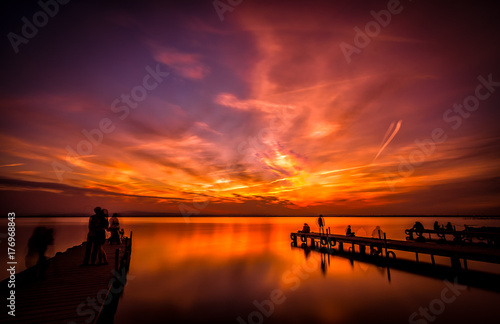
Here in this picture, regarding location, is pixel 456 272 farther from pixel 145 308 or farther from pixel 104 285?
pixel 104 285

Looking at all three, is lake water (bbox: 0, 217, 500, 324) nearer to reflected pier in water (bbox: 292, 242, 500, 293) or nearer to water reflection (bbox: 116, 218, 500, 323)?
water reflection (bbox: 116, 218, 500, 323)

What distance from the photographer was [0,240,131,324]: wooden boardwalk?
6555 mm

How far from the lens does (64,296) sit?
26.5ft

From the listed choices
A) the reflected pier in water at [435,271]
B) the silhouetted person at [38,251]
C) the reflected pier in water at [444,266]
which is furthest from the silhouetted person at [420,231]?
the silhouetted person at [38,251]

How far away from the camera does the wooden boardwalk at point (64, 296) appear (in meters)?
6.55

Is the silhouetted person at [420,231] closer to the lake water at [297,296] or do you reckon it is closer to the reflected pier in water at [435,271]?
the reflected pier in water at [435,271]

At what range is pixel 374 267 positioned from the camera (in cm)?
2059

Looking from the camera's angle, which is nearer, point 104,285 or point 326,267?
point 104,285

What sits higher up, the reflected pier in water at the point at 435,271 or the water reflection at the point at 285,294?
the water reflection at the point at 285,294

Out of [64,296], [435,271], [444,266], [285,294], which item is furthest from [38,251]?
[444,266]

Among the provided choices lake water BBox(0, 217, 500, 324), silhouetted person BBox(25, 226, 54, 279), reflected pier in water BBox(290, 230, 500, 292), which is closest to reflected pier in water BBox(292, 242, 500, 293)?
reflected pier in water BBox(290, 230, 500, 292)

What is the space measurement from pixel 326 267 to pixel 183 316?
14.4 m

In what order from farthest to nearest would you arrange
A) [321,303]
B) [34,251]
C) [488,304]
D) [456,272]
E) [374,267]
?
[374,267] → [456,272] → [321,303] → [488,304] → [34,251]

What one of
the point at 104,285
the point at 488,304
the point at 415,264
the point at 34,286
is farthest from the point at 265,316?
the point at 415,264
